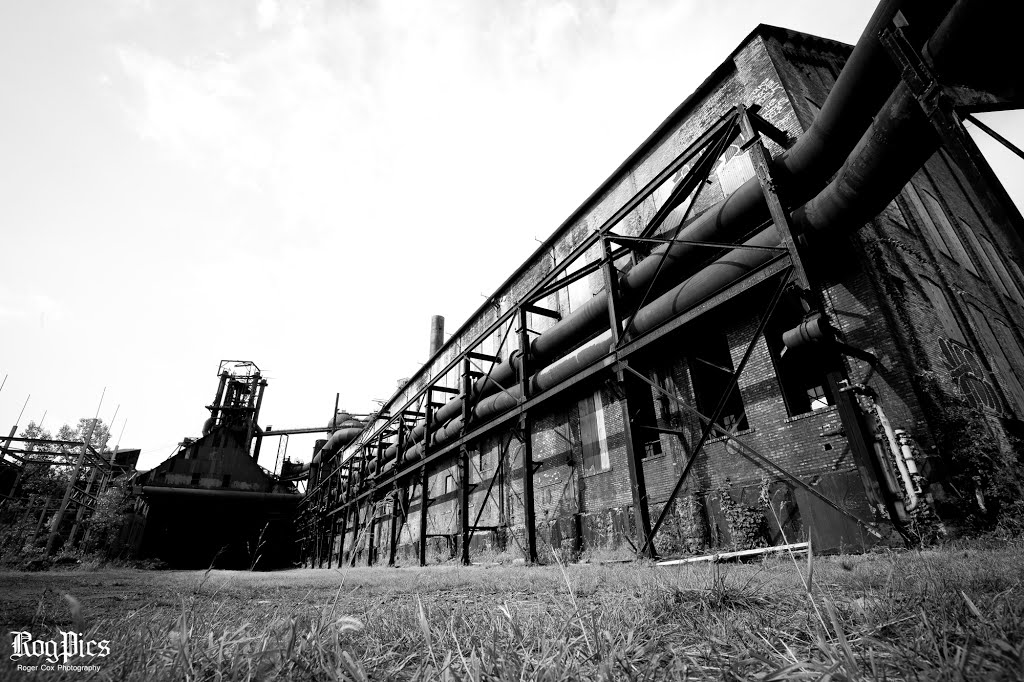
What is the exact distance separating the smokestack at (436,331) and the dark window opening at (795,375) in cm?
2109

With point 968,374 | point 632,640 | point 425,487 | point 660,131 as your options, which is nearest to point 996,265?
point 968,374

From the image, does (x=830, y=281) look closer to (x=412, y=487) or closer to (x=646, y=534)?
(x=646, y=534)

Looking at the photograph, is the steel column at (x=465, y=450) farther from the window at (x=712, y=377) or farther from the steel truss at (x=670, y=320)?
the window at (x=712, y=377)

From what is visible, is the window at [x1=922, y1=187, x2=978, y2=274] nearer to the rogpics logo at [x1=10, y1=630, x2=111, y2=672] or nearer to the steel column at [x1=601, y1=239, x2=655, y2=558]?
the steel column at [x1=601, y1=239, x2=655, y2=558]

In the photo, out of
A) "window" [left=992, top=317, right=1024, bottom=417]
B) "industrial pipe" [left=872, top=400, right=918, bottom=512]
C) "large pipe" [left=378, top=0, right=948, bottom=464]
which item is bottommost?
"industrial pipe" [left=872, top=400, right=918, bottom=512]

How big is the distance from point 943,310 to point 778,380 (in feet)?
11.5

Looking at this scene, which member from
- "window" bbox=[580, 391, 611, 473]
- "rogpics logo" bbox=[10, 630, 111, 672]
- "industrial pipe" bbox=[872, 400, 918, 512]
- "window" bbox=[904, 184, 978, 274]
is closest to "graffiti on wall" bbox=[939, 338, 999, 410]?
"industrial pipe" bbox=[872, 400, 918, 512]

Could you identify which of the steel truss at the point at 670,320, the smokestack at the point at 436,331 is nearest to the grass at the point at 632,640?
the steel truss at the point at 670,320

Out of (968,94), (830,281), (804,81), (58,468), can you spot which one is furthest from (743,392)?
(58,468)

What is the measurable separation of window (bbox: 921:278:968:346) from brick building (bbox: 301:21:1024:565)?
7 cm

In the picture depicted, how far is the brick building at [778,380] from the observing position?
18.1ft

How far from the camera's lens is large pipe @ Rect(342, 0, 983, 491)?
15.2ft

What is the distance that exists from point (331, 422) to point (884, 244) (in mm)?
32379

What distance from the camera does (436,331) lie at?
1061 inches
